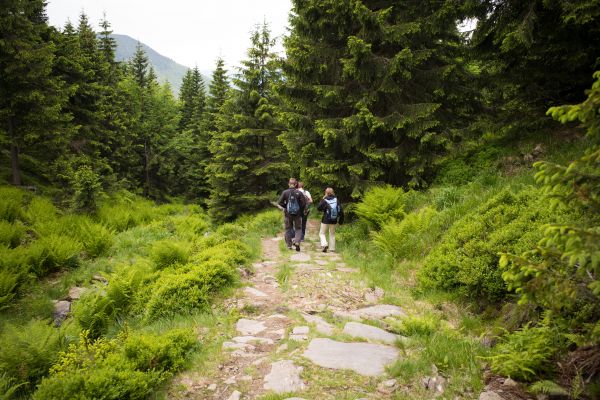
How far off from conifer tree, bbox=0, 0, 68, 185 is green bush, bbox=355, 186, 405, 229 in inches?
645

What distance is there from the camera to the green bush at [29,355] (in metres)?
4.83

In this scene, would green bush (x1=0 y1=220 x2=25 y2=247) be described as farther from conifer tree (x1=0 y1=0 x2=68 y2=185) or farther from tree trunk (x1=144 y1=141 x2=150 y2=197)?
tree trunk (x1=144 y1=141 x2=150 y2=197)

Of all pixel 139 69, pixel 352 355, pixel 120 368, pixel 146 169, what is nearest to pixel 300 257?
pixel 352 355

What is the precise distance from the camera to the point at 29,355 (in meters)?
4.94

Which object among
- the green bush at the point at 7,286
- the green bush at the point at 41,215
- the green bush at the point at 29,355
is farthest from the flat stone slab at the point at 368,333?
the green bush at the point at 41,215

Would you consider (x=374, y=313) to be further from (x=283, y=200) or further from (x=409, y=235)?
(x=283, y=200)

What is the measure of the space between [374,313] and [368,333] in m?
0.96

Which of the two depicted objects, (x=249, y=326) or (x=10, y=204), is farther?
(x=10, y=204)

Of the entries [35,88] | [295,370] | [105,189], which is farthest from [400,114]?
[105,189]

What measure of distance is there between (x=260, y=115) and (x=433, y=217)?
42.1 feet

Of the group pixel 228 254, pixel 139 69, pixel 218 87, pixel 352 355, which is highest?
pixel 139 69

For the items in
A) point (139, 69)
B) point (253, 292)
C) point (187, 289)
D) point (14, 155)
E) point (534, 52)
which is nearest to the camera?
point (187, 289)

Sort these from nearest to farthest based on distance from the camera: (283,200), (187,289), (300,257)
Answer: (187,289), (300,257), (283,200)

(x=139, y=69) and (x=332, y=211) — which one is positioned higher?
(x=139, y=69)
